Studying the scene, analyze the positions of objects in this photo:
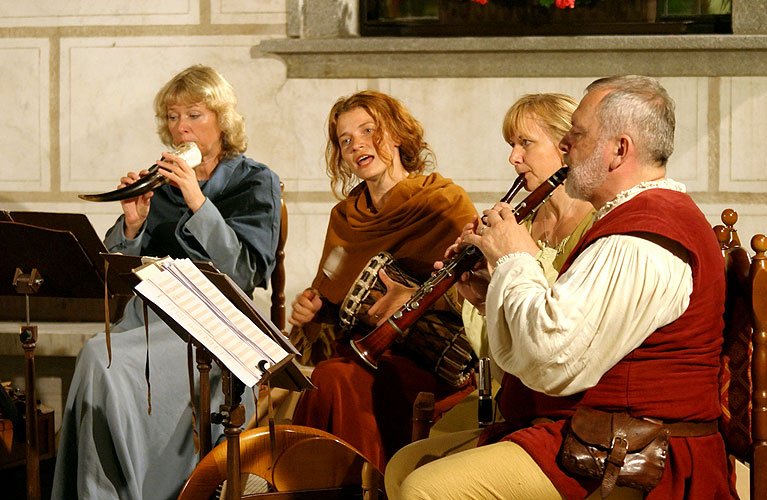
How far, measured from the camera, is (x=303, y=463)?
3.17 metres

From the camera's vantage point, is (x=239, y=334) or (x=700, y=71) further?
(x=700, y=71)

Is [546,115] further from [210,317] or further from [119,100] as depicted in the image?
[119,100]

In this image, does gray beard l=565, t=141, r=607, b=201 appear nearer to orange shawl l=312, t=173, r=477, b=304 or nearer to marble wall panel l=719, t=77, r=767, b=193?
Answer: orange shawl l=312, t=173, r=477, b=304

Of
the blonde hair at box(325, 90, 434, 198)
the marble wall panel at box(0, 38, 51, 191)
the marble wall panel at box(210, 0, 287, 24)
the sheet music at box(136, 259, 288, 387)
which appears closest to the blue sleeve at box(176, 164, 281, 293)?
the blonde hair at box(325, 90, 434, 198)

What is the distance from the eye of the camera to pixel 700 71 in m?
4.61

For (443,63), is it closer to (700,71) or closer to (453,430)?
(700,71)

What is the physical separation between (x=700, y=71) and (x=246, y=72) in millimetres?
2310

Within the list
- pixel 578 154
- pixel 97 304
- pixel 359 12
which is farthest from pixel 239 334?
pixel 359 12

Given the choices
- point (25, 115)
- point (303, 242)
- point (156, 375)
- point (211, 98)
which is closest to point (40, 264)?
point (156, 375)

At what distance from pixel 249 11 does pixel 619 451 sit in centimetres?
345

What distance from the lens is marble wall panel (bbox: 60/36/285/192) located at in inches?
194

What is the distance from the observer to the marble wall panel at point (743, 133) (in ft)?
15.1

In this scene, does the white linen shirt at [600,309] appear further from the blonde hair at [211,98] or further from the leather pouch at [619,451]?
the blonde hair at [211,98]

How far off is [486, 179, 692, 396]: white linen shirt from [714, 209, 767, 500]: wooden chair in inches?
12.6
